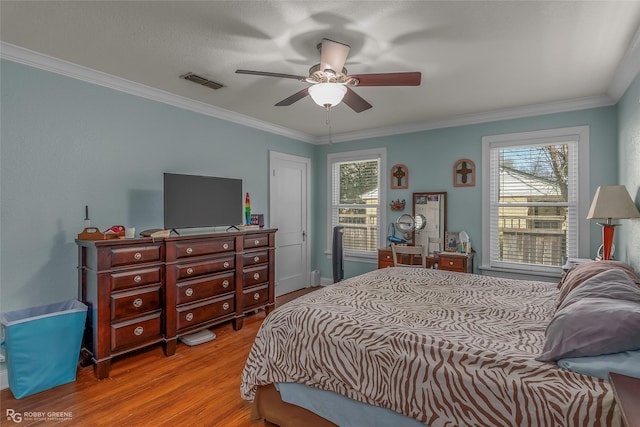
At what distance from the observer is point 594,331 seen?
4.27 ft

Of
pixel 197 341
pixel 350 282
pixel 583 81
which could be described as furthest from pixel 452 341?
pixel 583 81

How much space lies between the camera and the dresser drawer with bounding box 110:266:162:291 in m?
2.66

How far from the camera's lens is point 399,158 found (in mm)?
4883

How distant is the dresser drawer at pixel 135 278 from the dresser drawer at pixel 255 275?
992mm

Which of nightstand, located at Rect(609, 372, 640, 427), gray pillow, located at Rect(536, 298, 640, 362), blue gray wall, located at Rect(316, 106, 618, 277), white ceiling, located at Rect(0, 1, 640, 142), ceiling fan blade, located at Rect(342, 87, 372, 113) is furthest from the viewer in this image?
blue gray wall, located at Rect(316, 106, 618, 277)

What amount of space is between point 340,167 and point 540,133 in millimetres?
2805

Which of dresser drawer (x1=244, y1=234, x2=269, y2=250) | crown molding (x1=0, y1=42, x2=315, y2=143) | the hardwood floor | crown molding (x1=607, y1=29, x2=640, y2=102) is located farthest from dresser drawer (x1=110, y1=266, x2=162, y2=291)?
crown molding (x1=607, y1=29, x2=640, y2=102)

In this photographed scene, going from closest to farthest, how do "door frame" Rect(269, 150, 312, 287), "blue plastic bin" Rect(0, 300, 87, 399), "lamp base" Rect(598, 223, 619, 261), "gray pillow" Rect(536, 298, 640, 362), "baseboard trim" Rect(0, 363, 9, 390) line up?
"gray pillow" Rect(536, 298, 640, 362) < "blue plastic bin" Rect(0, 300, 87, 399) < "baseboard trim" Rect(0, 363, 9, 390) < "lamp base" Rect(598, 223, 619, 261) < "door frame" Rect(269, 150, 312, 287)

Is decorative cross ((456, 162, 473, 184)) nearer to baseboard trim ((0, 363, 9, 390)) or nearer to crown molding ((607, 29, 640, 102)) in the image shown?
crown molding ((607, 29, 640, 102))

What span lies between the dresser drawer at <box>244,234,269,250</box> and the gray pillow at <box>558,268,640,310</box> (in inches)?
116

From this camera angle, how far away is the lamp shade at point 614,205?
252cm

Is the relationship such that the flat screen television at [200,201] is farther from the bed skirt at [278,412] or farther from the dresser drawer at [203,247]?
the bed skirt at [278,412]

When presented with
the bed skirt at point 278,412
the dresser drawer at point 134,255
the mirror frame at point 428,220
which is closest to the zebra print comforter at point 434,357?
the bed skirt at point 278,412

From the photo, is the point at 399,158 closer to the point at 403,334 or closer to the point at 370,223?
the point at 370,223
